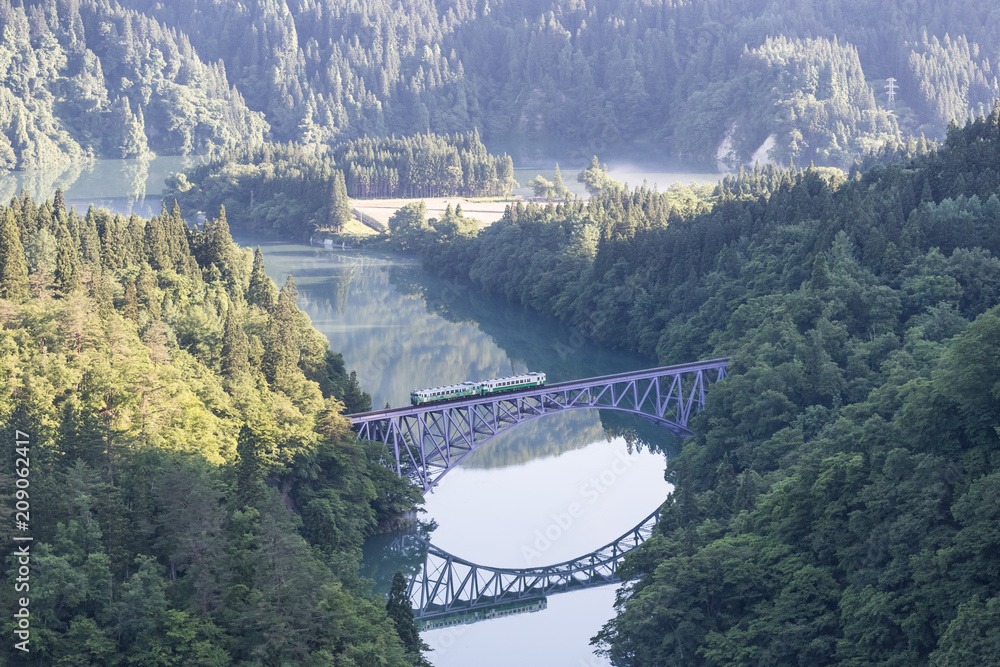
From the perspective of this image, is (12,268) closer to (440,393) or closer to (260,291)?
(260,291)

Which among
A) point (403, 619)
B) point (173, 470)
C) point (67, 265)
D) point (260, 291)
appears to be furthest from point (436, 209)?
point (403, 619)

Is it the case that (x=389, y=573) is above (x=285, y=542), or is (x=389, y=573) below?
below

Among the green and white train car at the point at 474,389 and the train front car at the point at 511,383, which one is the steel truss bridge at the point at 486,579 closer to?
the green and white train car at the point at 474,389

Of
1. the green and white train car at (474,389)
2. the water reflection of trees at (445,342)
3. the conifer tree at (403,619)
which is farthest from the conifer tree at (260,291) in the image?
the conifer tree at (403,619)

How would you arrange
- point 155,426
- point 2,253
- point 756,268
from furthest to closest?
point 756,268
point 2,253
point 155,426

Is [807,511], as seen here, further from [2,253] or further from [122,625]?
[2,253]

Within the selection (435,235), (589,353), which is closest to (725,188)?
(435,235)

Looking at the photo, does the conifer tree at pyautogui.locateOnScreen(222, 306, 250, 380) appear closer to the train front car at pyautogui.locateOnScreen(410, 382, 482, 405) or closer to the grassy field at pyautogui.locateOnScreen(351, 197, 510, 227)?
the train front car at pyautogui.locateOnScreen(410, 382, 482, 405)
